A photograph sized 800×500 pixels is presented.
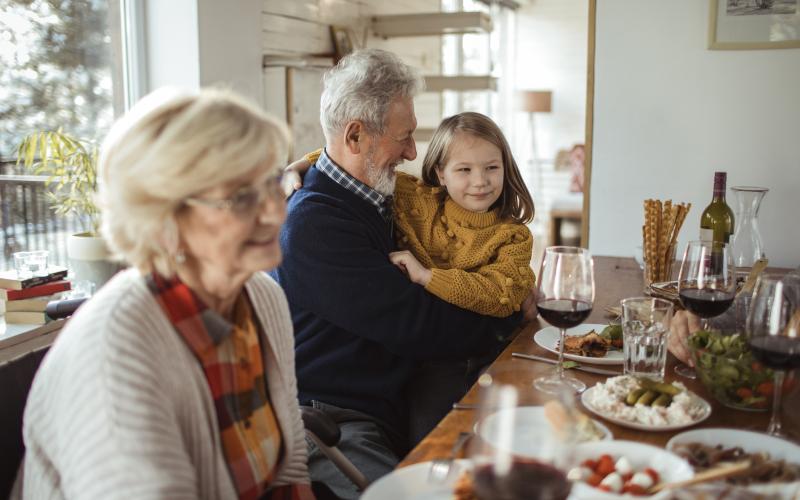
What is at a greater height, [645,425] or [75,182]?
[75,182]

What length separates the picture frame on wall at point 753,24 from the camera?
280cm

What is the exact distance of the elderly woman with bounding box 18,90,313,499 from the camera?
1005 mm

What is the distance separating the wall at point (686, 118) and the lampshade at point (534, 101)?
5405 mm

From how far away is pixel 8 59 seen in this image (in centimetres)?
244

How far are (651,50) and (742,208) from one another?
33.1 inches

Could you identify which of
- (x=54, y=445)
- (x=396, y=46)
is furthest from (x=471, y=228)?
(x=396, y=46)

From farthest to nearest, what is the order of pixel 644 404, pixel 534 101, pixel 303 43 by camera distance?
pixel 534 101 → pixel 303 43 → pixel 644 404

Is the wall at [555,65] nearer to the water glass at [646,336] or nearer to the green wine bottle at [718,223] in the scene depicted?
the green wine bottle at [718,223]

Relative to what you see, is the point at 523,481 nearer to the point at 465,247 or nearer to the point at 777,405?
the point at 777,405

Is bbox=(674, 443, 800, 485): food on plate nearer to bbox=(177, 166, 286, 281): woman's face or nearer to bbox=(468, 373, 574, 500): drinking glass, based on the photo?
bbox=(468, 373, 574, 500): drinking glass

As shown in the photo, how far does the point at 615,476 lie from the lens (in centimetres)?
102

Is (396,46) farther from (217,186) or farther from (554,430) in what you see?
(554,430)

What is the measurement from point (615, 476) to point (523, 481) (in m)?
0.31

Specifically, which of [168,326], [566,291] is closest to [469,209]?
[566,291]
